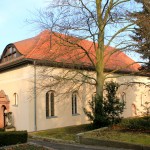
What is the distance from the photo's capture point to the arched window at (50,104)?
29278 millimetres

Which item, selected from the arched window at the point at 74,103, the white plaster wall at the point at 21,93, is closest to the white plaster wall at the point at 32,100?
the white plaster wall at the point at 21,93

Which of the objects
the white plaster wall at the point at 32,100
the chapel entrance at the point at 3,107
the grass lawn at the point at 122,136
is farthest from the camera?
the chapel entrance at the point at 3,107

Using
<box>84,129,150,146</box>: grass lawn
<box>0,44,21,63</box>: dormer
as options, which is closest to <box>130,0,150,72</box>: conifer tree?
<box>84,129,150,146</box>: grass lawn

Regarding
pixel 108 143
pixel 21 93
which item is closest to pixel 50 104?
pixel 21 93

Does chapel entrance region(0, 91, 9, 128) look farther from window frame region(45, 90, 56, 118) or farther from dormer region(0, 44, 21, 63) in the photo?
window frame region(45, 90, 56, 118)

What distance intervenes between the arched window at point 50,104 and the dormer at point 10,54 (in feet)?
15.5

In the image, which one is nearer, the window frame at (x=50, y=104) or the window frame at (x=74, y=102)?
the window frame at (x=50, y=104)

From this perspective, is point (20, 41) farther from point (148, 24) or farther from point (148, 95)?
point (148, 95)

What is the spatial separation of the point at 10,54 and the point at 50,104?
6.52 metres

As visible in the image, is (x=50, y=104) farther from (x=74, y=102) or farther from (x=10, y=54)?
(x=10, y=54)

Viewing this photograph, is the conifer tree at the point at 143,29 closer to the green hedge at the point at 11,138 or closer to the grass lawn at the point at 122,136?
the grass lawn at the point at 122,136

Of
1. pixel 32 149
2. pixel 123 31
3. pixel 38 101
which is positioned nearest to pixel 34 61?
pixel 38 101

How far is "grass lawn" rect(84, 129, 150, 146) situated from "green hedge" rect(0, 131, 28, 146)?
4.88 meters

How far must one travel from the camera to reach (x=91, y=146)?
17.7m
